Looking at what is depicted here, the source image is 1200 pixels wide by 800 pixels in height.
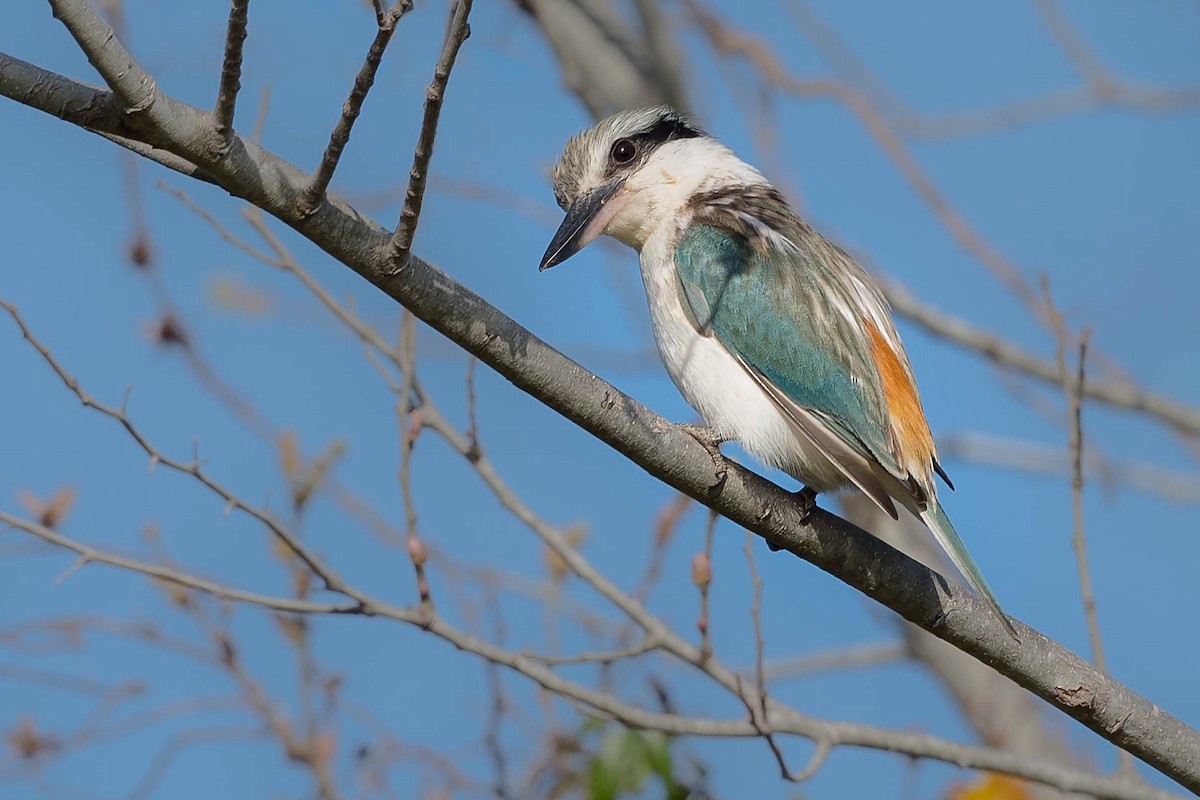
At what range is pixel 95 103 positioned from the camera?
2059 mm

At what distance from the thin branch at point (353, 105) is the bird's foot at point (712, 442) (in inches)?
36.9

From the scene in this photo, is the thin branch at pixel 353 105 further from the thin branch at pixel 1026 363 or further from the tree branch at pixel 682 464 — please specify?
the thin branch at pixel 1026 363

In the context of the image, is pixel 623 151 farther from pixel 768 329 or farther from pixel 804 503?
pixel 804 503

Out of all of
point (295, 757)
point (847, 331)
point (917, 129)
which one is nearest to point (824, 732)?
point (847, 331)

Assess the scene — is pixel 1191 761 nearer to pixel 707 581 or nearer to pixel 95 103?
pixel 707 581

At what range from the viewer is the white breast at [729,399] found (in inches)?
126

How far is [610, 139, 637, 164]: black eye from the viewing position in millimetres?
3967

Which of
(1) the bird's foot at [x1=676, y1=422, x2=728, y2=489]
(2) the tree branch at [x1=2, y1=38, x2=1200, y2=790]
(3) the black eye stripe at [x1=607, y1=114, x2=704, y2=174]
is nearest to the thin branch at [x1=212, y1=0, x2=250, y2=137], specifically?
(2) the tree branch at [x1=2, y1=38, x2=1200, y2=790]

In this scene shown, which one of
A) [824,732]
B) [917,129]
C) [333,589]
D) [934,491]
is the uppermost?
[917,129]

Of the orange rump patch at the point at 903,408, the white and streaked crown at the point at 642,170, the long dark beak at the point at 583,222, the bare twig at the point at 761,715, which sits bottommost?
the bare twig at the point at 761,715

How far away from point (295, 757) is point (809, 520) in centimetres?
158

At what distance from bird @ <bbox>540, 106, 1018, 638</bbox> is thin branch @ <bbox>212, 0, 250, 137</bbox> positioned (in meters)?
1.33

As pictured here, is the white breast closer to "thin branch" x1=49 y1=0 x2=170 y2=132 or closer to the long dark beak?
the long dark beak

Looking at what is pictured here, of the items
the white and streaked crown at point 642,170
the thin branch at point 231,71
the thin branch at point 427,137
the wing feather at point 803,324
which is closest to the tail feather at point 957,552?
the wing feather at point 803,324
